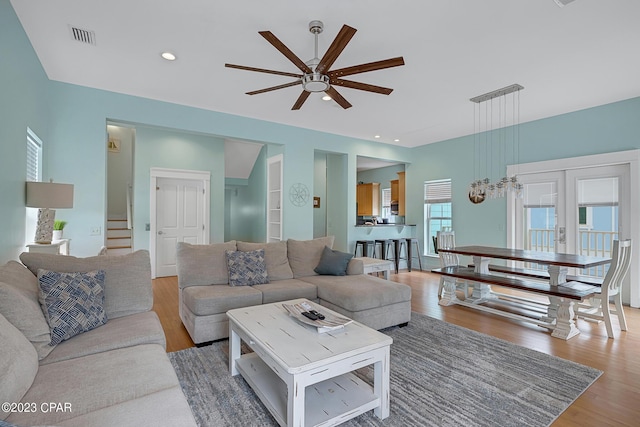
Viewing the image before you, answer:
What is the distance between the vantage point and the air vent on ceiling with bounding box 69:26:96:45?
9.11 ft

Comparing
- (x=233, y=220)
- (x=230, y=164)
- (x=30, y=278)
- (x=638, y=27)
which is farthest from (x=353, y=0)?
(x=233, y=220)

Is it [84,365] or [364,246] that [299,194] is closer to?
[364,246]

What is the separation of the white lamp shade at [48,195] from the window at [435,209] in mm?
6414

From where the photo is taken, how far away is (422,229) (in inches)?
286

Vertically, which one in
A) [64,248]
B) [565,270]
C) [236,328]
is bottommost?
[236,328]

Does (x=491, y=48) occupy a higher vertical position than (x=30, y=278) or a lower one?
higher

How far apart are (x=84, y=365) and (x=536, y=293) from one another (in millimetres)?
4311

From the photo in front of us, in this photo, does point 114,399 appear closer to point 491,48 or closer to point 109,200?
point 491,48

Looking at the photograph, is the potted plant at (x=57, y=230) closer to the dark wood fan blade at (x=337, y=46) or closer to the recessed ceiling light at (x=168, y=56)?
the recessed ceiling light at (x=168, y=56)

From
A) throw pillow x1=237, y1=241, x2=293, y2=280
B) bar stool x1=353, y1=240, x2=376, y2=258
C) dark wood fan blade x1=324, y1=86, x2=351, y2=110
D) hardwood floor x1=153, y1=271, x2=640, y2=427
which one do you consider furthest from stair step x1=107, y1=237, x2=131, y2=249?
dark wood fan blade x1=324, y1=86, x2=351, y2=110

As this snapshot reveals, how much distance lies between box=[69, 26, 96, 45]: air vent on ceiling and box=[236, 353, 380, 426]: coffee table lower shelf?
3241 mm

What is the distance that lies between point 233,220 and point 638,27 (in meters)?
8.75

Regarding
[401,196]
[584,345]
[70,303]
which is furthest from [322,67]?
[401,196]

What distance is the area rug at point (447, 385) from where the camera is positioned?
1.93 metres
